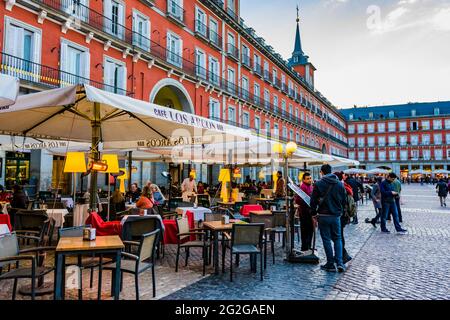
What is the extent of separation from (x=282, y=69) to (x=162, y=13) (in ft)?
70.6

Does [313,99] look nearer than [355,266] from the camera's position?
No

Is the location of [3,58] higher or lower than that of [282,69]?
lower

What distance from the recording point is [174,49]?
2177 cm

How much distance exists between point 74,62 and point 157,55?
17.4ft

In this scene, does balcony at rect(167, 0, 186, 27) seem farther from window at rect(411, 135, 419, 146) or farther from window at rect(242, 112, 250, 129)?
window at rect(411, 135, 419, 146)

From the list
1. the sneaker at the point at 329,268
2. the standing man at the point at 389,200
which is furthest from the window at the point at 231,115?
the sneaker at the point at 329,268

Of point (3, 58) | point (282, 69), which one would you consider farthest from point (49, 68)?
point (282, 69)

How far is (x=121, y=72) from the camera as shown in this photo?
17.9m

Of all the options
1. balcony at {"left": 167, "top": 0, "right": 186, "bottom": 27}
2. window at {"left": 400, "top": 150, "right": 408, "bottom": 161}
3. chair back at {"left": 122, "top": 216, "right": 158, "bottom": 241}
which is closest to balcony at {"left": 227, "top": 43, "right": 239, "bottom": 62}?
balcony at {"left": 167, "top": 0, "right": 186, "bottom": 27}

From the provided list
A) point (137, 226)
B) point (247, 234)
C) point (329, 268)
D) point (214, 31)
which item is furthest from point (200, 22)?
point (329, 268)

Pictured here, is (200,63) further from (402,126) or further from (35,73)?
(402,126)

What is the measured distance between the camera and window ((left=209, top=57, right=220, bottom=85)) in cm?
2544
